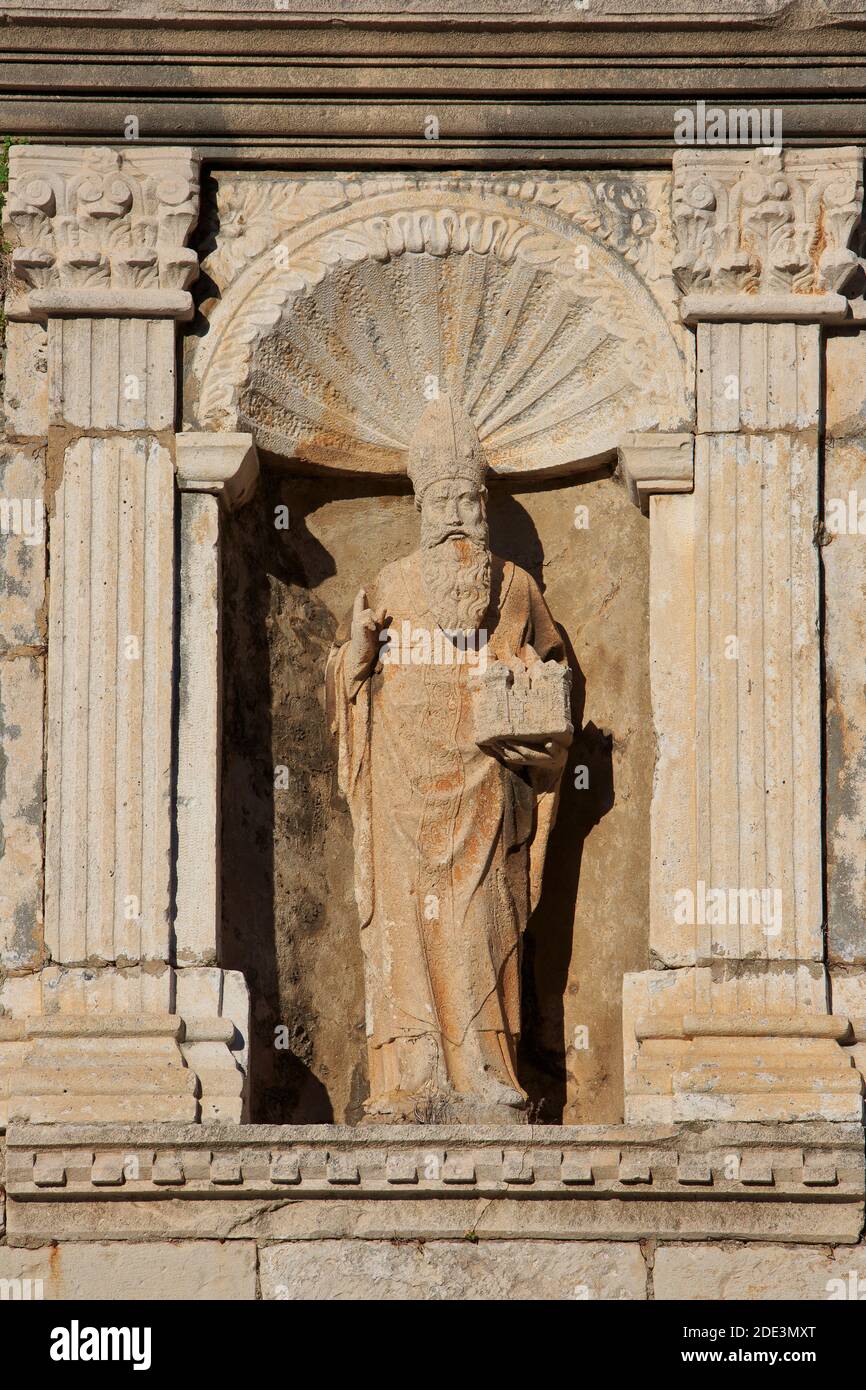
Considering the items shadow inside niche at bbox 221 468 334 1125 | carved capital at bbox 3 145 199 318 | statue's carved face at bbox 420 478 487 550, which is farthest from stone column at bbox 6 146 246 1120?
statue's carved face at bbox 420 478 487 550

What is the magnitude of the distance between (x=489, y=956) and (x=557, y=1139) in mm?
906

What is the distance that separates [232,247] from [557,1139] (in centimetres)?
335

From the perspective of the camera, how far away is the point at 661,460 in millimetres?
10414

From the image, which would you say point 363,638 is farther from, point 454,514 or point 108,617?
point 108,617

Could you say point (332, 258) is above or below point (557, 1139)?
above

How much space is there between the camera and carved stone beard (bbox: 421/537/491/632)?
34.2ft

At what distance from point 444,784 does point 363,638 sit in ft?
1.88

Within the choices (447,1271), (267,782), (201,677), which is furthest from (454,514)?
(447,1271)

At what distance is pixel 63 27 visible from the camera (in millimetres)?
10477

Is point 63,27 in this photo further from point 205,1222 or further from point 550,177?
point 205,1222

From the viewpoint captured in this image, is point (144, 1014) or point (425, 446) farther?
point (425, 446)

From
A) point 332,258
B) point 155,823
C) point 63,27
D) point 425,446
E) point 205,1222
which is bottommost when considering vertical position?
point 205,1222

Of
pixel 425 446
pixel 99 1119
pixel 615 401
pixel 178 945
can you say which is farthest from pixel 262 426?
pixel 99 1119

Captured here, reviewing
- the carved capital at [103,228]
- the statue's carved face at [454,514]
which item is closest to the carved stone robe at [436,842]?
the statue's carved face at [454,514]
